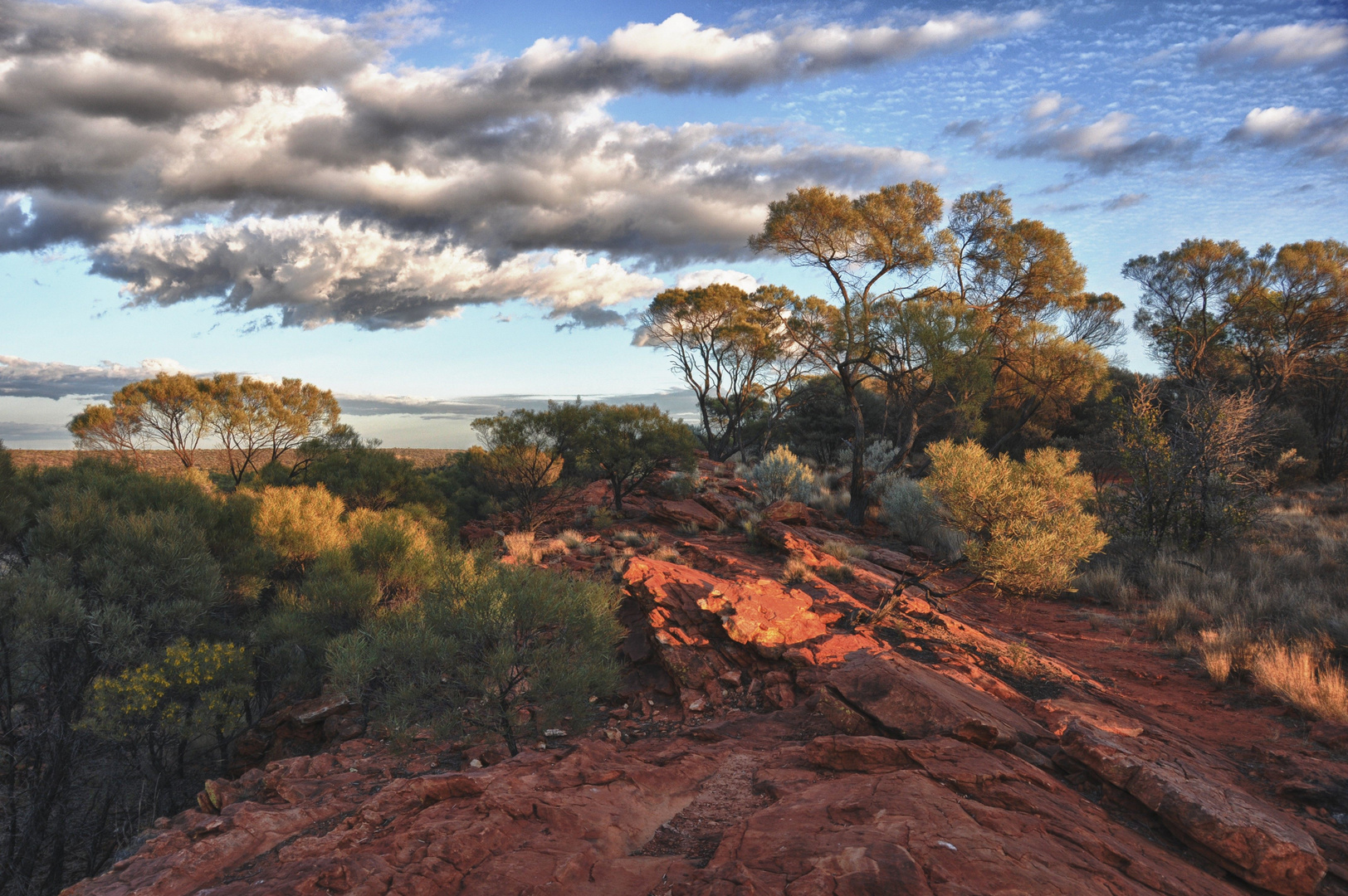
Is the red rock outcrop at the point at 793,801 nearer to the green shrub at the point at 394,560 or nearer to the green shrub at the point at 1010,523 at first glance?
the green shrub at the point at 1010,523

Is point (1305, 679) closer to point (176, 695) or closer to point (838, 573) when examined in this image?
Answer: point (838, 573)

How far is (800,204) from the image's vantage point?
23.0 meters

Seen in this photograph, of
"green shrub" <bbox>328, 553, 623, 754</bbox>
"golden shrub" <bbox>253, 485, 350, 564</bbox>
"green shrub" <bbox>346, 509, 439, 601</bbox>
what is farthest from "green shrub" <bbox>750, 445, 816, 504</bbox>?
"green shrub" <bbox>328, 553, 623, 754</bbox>

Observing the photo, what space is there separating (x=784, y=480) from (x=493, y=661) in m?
16.5

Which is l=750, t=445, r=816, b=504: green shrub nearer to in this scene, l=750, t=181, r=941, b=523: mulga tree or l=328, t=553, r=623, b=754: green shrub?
l=750, t=181, r=941, b=523: mulga tree

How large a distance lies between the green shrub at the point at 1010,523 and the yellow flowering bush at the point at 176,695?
1110 centimetres

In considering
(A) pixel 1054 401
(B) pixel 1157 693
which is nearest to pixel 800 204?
(A) pixel 1054 401

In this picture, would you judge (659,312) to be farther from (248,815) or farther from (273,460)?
(248,815)

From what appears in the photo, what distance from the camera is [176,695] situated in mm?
9008

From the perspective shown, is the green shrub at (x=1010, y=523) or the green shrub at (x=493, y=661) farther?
the green shrub at (x=1010, y=523)

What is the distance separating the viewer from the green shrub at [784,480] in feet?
70.1

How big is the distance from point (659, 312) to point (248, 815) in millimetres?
33789

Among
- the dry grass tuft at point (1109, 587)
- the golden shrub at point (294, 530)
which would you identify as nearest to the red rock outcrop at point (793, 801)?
the dry grass tuft at point (1109, 587)

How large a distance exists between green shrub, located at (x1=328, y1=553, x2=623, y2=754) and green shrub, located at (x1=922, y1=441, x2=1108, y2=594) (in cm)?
566
